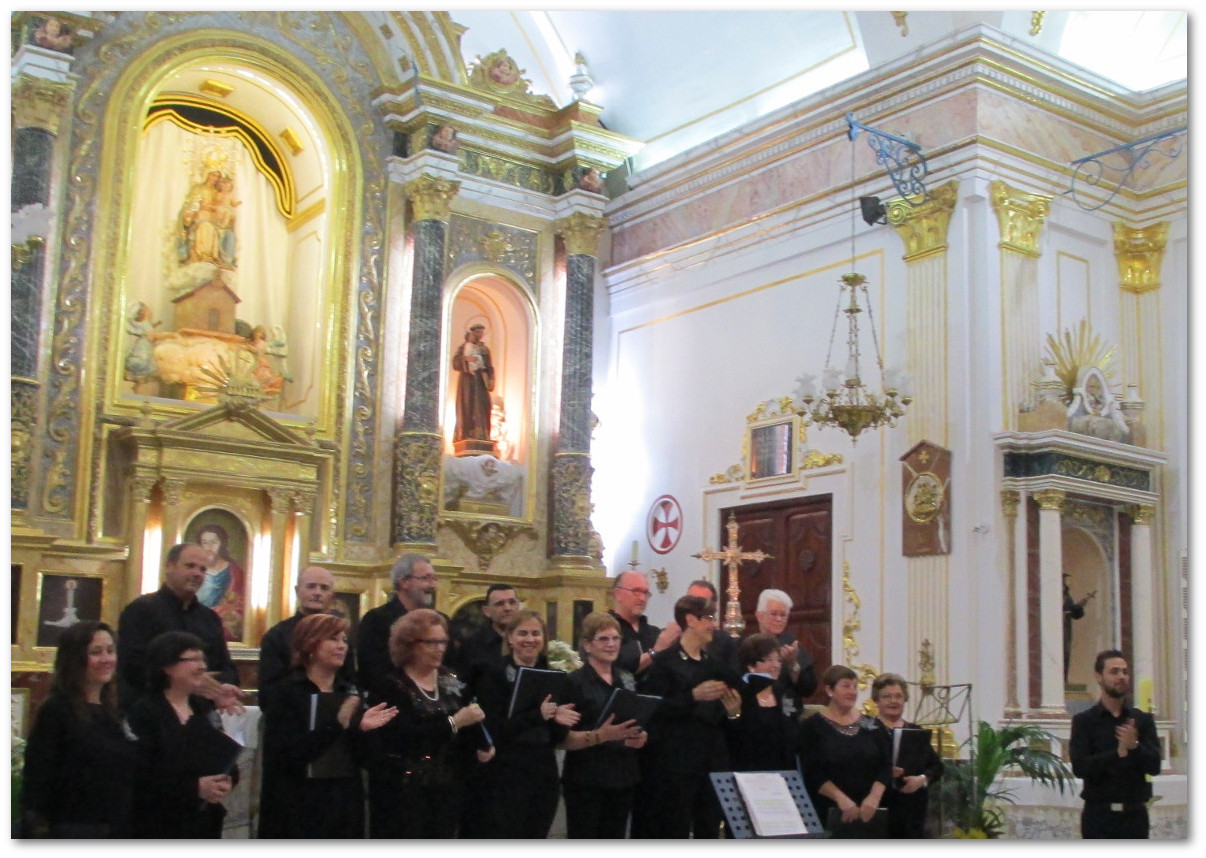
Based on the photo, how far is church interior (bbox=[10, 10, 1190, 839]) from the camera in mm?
12086

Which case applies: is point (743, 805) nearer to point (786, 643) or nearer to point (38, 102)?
point (786, 643)

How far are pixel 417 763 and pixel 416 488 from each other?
7721 millimetres

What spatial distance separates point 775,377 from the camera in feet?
46.0

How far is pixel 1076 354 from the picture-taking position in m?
12.9

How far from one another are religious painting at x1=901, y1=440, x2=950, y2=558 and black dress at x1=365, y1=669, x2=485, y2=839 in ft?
22.6

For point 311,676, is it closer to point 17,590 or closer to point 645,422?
point 17,590

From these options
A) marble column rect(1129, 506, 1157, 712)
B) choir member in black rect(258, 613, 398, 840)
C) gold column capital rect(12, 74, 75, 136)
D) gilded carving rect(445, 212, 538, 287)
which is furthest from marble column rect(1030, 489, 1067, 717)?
gold column capital rect(12, 74, 75, 136)

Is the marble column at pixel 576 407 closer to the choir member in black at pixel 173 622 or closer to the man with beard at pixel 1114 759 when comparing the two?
the man with beard at pixel 1114 759

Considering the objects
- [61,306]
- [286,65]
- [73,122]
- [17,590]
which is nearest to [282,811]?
[17,590]

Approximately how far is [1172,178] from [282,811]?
10.6m

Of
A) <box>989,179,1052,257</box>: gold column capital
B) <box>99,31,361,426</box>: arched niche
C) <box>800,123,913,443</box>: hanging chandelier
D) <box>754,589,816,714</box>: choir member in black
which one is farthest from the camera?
<box>99,31,361,426</box>: arched niche

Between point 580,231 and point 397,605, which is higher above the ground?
point 580,231

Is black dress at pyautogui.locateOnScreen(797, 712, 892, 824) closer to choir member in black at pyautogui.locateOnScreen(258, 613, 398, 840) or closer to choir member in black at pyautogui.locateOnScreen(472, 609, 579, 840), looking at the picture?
choir member in black at pyautogui.locateOnScreen(472, 609, 579, 840)

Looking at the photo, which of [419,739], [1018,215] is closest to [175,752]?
[419,739]
